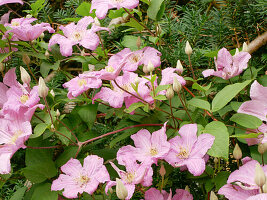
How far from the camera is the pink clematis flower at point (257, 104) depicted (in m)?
0.68

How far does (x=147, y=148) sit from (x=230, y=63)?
0.27m

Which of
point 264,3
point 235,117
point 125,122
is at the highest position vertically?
point 264,3

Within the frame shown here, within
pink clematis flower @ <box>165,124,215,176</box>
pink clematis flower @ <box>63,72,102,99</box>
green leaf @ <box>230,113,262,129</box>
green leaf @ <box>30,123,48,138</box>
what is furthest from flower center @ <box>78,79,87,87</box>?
green leaf @ <box>230,113,262,129</box>

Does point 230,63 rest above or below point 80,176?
above

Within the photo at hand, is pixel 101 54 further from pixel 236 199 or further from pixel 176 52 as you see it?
pixel 236 199

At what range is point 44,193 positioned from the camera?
29.3 inches

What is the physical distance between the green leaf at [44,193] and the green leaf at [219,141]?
1.15 feet

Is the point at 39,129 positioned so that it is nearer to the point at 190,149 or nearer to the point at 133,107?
the point at 133,107

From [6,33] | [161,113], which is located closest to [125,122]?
[161,113]

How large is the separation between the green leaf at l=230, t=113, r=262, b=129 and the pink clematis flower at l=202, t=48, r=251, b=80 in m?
0.12

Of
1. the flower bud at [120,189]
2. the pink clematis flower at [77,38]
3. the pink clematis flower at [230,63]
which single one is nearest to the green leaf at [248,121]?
the pink clematis flower at [230,63]

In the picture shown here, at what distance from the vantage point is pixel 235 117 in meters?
0.69

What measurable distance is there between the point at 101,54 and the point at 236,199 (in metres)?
0.51

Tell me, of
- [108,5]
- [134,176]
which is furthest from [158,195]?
[108,5]
